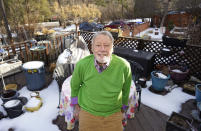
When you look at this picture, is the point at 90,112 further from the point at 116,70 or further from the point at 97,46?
the point at 97,46

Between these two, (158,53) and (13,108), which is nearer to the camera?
(13,108)

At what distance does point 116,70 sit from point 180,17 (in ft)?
58.2

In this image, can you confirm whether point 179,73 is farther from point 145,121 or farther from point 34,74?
point 34,74

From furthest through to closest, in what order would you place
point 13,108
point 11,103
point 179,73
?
point 179,73
point 11,103
point 13,108

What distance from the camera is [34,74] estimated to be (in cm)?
354

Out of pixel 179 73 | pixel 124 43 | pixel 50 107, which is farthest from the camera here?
pixel 124 43

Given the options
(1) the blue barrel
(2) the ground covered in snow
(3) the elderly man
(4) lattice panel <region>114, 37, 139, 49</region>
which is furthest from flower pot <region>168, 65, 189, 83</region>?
(1) the blue barrel

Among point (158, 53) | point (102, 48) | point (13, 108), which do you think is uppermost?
point (102, 48)

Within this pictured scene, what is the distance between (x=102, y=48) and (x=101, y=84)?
376mm

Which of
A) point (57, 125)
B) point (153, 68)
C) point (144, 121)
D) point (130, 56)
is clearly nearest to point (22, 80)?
point (57, 125)

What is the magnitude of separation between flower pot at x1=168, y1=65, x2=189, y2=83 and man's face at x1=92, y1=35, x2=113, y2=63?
3.26 meters

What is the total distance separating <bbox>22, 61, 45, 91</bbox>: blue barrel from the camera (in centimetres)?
346

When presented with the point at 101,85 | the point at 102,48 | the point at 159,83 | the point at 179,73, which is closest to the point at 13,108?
the point at 101,85

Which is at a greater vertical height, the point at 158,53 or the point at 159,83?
the point at 158,53
